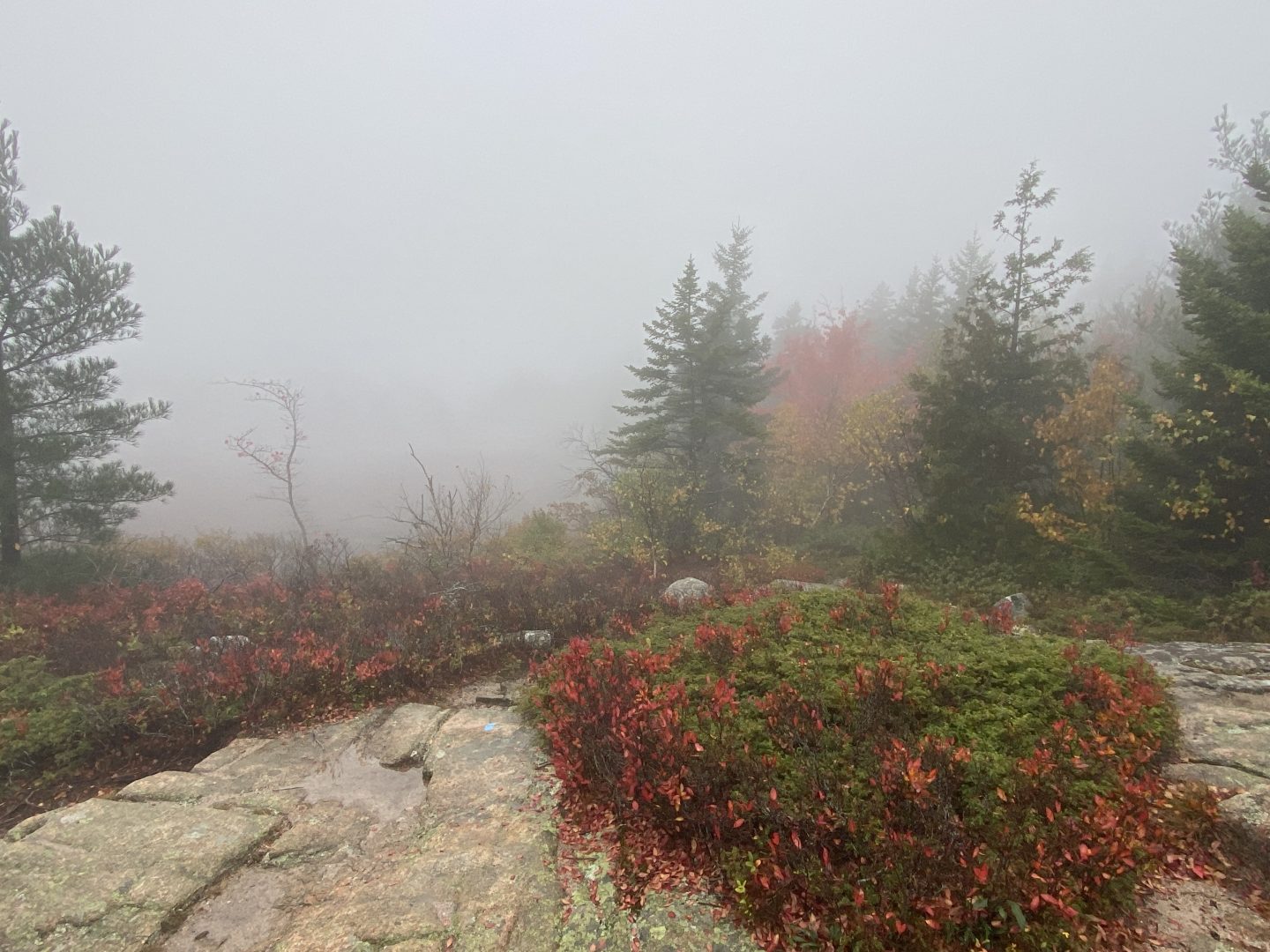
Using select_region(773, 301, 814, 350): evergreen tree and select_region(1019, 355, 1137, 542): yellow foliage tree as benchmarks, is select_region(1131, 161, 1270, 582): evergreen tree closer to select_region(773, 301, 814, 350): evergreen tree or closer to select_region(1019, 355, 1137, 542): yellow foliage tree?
select_region(1019, 355, 1137, 542): yellow foliage tree

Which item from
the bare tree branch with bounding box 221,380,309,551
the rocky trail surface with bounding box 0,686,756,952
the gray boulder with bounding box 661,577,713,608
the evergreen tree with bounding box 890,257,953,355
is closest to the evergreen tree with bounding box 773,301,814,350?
the evergreen tree with bounding box 890,257,953,355

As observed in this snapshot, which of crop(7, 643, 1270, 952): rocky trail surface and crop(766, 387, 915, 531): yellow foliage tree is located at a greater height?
crop(766, 387, 915, 531): yellow foliage tree

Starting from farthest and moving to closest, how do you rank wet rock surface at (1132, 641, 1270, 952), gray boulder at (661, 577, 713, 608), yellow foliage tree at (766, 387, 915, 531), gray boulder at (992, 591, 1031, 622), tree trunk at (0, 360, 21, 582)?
1. yellow foliage tree at (766, 387, 915, 531)
2. tree trunk at (0, 360, 21, 582)
3. gray boulder at (661, 577, 713, 608)
4. gray boulder at (992, 591, 1031, 622)
5. wet rock surface at (1132, 641, 1270, 952)

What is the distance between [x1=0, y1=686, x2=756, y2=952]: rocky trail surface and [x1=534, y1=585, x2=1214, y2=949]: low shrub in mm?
407

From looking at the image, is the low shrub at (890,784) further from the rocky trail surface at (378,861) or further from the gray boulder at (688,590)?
the gray boulder at (688,590)

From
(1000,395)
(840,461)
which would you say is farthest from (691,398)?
(1000,395)

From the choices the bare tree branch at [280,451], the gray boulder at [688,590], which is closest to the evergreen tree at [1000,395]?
the gray boulder at [688,590]

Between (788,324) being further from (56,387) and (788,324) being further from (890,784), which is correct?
(890,784)

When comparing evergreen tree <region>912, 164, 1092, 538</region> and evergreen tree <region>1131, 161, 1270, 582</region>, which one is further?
evergreen tree <region>912, 164, 1092, 538</region>

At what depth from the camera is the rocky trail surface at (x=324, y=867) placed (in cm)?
311

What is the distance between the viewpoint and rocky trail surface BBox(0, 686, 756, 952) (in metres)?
3.11

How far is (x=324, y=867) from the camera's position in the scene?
3.88 m

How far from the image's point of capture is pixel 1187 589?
29.5 feet

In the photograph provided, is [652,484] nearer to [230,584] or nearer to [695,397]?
[695,397]
